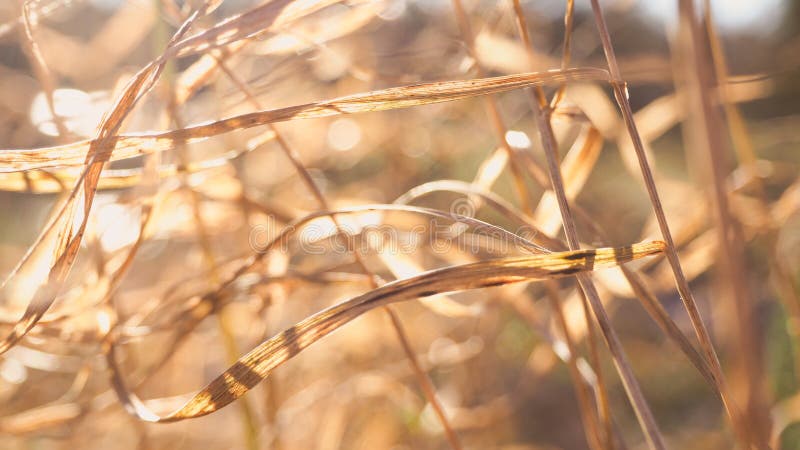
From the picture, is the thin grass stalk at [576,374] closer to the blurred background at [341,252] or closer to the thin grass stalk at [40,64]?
the blurred background at [341,252]

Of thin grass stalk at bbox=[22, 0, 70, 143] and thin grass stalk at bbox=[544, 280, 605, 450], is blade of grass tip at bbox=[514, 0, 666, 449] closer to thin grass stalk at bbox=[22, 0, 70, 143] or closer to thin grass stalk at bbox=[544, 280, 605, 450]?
thin grass stalk at bbox=[544, 280, 605, 450]

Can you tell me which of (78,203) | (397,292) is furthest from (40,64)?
(397,292)

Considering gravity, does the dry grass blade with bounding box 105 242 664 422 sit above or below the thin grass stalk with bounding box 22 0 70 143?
below

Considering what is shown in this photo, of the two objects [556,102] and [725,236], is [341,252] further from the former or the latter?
[725,236]

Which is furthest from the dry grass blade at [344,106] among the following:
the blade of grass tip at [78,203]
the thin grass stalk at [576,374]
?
the thin grass stalk at [576,374]

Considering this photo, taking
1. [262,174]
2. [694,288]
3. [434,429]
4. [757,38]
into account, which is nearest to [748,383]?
[434,429]

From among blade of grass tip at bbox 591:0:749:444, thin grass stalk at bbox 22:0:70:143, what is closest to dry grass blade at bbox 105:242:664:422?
blade of grass tip at bbox 591:0:749:444

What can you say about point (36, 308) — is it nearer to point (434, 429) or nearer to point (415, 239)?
point (415, 239)
